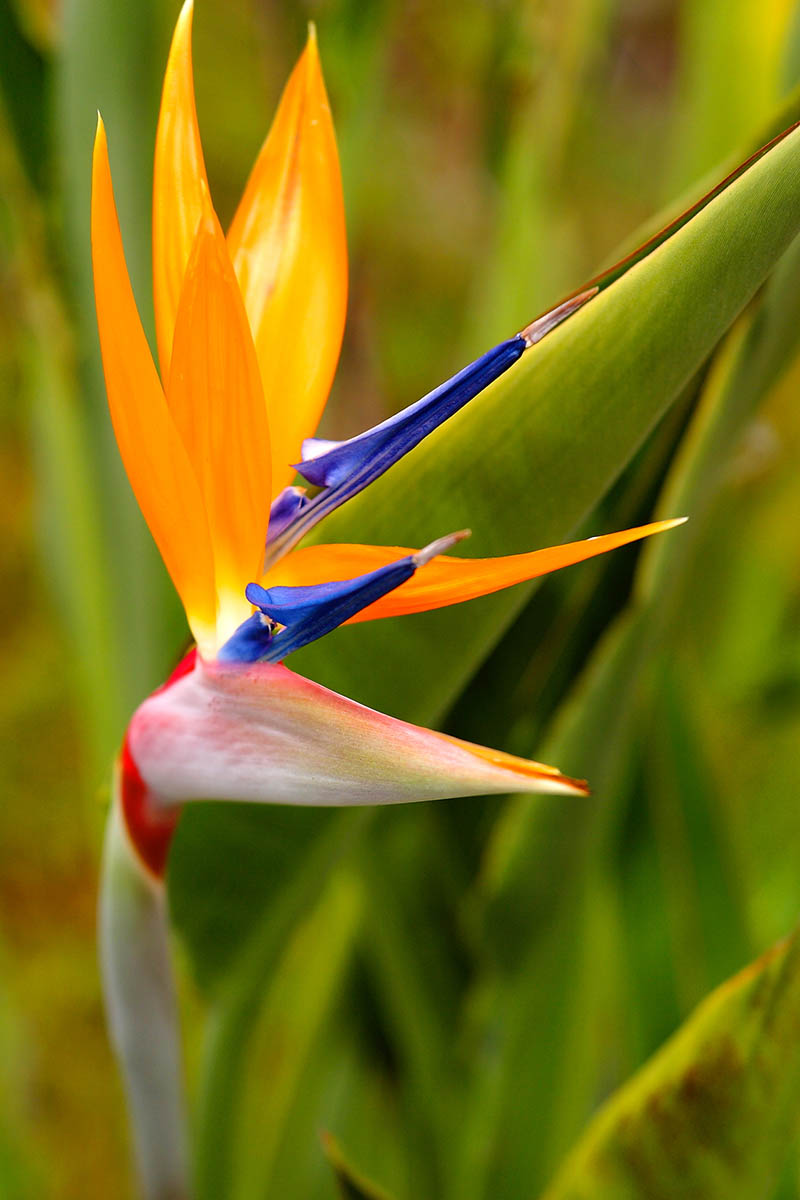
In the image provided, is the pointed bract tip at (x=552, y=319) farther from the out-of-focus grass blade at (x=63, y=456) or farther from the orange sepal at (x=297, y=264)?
the out-of-focus grass blade at (x=63, y=456)

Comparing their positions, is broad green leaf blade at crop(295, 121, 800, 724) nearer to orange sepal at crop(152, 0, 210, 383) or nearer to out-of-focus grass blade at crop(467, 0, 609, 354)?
orange sepal at crop(152, 0, 210, 383)

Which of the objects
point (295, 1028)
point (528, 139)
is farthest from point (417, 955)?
point (528, 139)

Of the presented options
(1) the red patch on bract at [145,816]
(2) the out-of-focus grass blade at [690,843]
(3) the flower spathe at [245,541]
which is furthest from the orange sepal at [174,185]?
(2) the out-of-focus grass blade at [690,843]

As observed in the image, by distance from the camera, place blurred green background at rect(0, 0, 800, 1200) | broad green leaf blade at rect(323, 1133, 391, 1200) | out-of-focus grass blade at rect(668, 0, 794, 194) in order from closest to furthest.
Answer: broad green leaf blade at rect(323, 1133, 391, 1200) → blurred green background at rect(0, 0, 800, 1200) → out-of-focus grass blade at rect(668, 0, 794, 194)

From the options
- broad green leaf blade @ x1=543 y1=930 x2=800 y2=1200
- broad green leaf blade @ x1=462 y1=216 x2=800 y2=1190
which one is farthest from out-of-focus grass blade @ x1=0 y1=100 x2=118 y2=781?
broad green leaf blade @ x1=543 y1=930 x2=800 y2=1200

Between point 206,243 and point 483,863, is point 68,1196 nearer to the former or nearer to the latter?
point 483,863

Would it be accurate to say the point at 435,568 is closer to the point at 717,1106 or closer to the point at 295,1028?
the point at 717,1106
